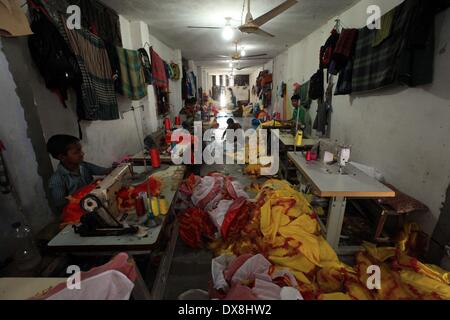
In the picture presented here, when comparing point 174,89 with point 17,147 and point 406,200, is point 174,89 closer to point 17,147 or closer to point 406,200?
point 17,147

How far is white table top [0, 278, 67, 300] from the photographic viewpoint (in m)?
0.90

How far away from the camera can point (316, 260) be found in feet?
5.91

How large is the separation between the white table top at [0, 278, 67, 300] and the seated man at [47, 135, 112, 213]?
0.92 metres

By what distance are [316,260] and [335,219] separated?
48 cm

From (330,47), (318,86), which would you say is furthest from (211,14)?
(318,86)

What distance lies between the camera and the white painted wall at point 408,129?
6.18 ft

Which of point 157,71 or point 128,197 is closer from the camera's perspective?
point 128,197

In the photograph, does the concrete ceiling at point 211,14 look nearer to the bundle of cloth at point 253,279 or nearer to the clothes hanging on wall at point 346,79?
the clothes hanging on wall at point 346,79

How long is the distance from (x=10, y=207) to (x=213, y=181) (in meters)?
2.06

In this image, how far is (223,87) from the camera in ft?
64.2

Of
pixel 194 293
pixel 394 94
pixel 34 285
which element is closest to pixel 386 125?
pixel 394 94

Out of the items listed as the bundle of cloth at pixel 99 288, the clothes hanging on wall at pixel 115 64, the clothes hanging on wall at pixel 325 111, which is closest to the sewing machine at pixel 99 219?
the bundle of cloth at pixel 99 288

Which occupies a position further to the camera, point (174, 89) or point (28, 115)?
point (174, 89)

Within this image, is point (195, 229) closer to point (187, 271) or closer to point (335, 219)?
point (187, 271)
